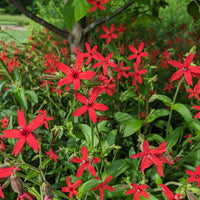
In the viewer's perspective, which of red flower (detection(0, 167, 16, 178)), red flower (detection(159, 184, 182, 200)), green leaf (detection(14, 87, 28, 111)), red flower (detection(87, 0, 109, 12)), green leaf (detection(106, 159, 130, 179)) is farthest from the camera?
green leaf (detection(14, 87, 28, 111))

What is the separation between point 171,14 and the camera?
571 centimetres

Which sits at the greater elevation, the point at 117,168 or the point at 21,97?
the point at 21,97

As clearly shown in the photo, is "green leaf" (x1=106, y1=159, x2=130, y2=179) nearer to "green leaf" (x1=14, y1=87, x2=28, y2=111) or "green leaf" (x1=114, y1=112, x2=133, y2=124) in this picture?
"green leaf" (x1=114, y1=112, x2=133, y2=124)

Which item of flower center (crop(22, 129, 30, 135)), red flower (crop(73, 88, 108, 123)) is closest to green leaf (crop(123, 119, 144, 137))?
red flower (crop(73, 88, 108, 123))

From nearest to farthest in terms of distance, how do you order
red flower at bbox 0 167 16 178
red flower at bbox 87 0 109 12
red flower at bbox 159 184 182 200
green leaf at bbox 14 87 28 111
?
red flower at bbox 0 167 16 178
red flower at bbox 159 184 182 200
red flower at bbox 87 0 109 12
green leaf at bbox 14 87 28 111

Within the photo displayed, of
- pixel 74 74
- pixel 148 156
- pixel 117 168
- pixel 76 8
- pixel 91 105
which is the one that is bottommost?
pixel 117 168

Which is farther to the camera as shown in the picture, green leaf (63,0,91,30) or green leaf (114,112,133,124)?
green leaf (114,112,133,124)

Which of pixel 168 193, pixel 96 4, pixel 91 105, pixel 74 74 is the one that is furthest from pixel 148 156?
pixel 96 4

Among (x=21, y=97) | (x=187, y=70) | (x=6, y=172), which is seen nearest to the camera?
(x=6, y=172)

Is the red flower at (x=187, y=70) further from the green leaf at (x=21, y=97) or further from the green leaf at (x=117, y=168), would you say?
the green leaf at (x=21, y=97)

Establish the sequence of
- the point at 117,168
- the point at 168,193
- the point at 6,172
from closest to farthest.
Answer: the point at 6,172 < the point at 168,193 < the point at 117,168

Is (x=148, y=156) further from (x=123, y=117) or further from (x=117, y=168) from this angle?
(x=123, y=117)

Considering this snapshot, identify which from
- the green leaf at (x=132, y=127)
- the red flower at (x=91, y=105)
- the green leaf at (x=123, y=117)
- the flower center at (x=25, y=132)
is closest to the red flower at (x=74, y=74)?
the red flower at (x=91, y=105)

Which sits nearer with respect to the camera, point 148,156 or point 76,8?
point 148,156
